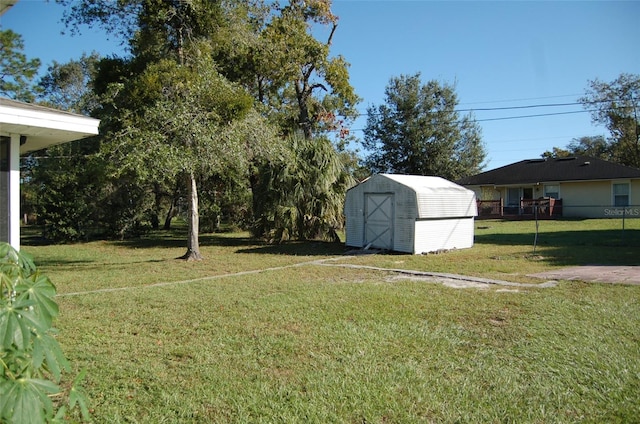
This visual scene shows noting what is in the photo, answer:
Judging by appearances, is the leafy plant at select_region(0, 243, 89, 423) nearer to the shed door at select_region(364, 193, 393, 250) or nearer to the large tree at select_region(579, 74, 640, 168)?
the shed door at select_region(364, 193, 393, 250)

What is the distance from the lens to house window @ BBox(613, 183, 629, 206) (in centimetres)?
2978

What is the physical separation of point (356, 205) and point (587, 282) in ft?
28.3

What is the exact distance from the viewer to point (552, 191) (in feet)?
107

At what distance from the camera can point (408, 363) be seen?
4.76 m

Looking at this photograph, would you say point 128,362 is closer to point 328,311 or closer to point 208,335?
point 208,335

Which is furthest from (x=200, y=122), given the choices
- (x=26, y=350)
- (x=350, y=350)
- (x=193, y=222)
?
(x=26, y=350)

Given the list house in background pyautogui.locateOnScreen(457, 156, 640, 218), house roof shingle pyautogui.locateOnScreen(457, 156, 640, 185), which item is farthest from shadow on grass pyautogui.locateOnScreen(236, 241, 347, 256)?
house roof shingle pyautogui.locateOnScreen(457, 156, 640, 185)

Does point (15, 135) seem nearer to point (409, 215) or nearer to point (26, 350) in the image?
point (26, 350)

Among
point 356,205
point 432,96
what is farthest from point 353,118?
point 432,96

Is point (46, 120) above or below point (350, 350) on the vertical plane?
above

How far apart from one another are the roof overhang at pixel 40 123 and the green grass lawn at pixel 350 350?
2492 millimetres

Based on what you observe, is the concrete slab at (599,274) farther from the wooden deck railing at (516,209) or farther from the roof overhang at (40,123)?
the wooden deck railing at (516,209)

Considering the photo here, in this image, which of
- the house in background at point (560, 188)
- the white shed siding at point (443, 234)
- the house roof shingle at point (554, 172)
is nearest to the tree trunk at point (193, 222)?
the white shed siding at point (443, 234)

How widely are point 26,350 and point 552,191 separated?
115ft
